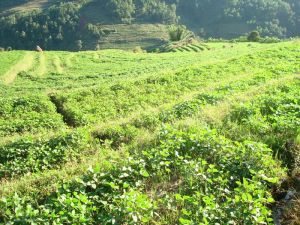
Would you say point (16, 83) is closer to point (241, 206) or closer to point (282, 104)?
point (282, 104)

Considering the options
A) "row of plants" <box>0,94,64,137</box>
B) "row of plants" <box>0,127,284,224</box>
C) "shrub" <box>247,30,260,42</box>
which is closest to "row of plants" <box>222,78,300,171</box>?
"row of plants" <box>0,127,284,224</box>

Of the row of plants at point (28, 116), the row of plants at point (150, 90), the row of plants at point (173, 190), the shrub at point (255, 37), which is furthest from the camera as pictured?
the shrub at point (255, 37)

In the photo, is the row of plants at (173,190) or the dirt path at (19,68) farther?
the dirt path at (19,68)

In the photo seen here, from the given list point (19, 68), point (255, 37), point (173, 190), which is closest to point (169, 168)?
point (173, 190)

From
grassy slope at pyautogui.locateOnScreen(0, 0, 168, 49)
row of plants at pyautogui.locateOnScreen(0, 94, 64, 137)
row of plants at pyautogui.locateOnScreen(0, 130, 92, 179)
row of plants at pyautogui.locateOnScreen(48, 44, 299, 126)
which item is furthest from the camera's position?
grassy slope at pyautogui.locateOnScreen(0, 0, 168, 49)

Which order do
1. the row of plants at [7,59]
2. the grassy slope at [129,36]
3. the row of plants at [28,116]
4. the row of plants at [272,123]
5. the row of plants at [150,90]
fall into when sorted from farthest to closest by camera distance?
the grassy slope at [129,36] → the row of plants at [7,59] → the row of plants at [150,90] → the row of plants at [28,116] → the row of plants at [272,123]

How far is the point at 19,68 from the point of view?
52.2 metres

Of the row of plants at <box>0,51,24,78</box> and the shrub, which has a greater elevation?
the row of plants at <box>0,51,24,78</box>

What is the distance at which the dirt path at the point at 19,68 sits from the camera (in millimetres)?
46950

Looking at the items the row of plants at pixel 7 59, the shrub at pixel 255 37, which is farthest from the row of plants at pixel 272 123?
the shrub at pixel 255 37

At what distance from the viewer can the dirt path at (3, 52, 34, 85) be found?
1848 inches

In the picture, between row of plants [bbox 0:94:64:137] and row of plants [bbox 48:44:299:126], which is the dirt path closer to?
row of plants [bbox 0:94:64:137]

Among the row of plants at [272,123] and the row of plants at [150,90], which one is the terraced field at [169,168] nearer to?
the row of plants at [272,123]

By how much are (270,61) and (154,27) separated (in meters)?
170
